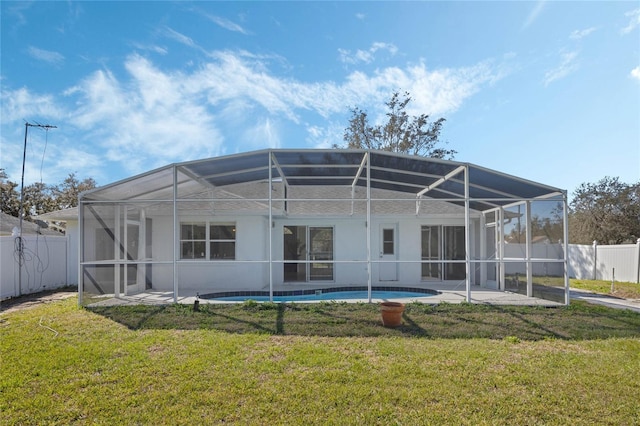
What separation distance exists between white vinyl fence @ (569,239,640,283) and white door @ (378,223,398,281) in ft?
25.1

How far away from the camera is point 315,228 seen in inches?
535

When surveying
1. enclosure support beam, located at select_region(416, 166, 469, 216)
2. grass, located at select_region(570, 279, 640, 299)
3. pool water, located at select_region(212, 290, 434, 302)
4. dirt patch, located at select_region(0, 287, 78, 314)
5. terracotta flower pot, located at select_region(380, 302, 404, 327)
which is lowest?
grass, located at select_region(570, 279, 640, 299)

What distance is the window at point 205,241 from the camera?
40.9ft

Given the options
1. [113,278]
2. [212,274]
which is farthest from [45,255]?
[212,274]

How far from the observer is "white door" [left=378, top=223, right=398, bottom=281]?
45.4ft

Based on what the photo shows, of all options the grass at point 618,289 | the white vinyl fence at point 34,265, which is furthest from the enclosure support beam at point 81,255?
the grass at point 618,289

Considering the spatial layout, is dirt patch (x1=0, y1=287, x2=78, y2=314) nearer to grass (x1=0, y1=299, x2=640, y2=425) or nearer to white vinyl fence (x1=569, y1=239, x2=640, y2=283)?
grass (x1=0, y1=299, x2=640, y2=425)

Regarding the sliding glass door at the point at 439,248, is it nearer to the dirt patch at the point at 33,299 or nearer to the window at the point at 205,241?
the window at the point at 205,241

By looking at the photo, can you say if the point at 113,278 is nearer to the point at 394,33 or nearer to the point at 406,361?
the point at 406,361

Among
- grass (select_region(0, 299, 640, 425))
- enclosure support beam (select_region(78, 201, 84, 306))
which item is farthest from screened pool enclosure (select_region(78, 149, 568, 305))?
grass (select_region(0, 299, 640, 425))

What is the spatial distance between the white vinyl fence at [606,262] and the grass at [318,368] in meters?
8.76

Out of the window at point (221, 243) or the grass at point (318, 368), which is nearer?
the grass at point (318, 368)

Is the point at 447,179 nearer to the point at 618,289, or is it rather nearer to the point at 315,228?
the point at 315,228

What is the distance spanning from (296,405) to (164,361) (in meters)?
2.32
